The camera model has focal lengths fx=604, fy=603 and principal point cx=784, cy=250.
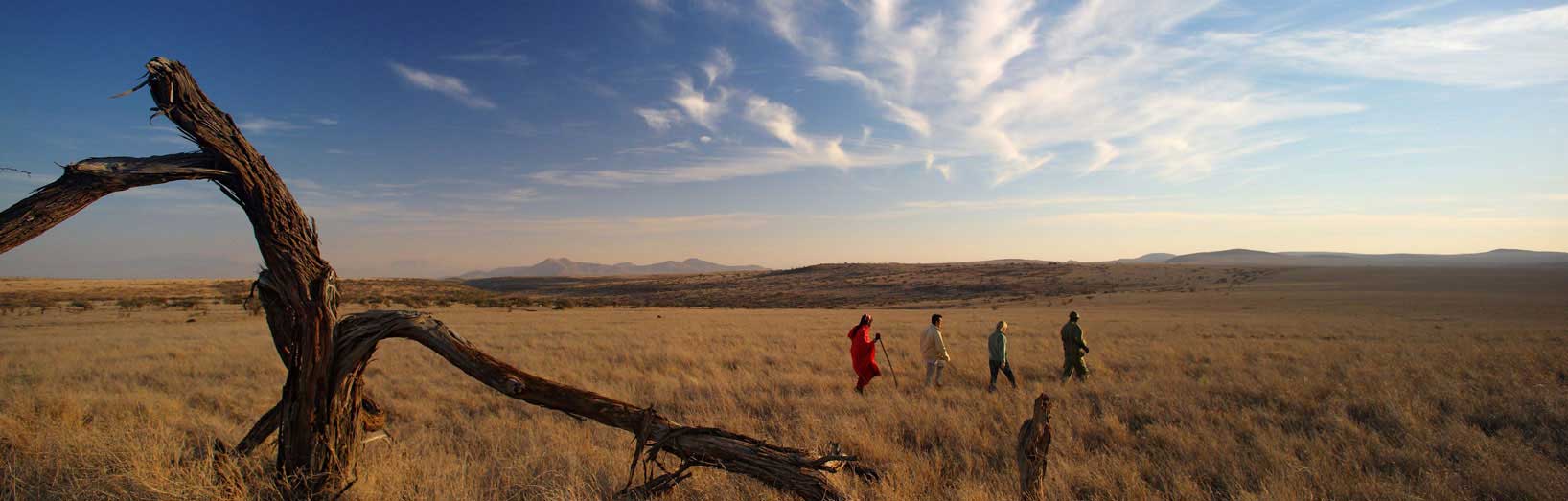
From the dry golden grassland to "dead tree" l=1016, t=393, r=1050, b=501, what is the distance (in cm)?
40

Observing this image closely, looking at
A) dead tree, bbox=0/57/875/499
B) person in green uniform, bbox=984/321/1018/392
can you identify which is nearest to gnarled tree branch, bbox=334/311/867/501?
dead tree, bbox=0/57/875/499

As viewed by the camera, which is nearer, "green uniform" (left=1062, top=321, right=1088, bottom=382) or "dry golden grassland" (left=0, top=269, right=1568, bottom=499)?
"dry golden grassland" (left=0, top=269, right=1568, bottom=499)

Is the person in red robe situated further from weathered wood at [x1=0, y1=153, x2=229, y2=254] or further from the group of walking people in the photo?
weathered wood at [x1=0, y1=153, x2=229, y2=254]

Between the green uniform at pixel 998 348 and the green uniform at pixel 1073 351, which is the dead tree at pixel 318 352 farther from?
the green uniform at pixel 1073 351

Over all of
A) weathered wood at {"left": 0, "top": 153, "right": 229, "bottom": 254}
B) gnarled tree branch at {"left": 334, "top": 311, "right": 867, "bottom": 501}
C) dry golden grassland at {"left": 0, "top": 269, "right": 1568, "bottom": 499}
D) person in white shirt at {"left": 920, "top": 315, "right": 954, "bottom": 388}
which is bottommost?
dry golden grassland at {"left": 0, "top": 269, "right": 1568, "bottom": 499}

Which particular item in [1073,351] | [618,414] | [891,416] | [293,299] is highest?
[293,299]

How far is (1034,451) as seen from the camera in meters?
4.25

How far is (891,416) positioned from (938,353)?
2995 millimetres

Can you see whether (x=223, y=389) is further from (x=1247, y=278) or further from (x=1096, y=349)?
(x=1247, y=278)

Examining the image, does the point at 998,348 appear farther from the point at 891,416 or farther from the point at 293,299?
the point at 293,299

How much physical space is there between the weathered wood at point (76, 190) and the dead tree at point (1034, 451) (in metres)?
5.28

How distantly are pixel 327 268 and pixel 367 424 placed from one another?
1.16 metres

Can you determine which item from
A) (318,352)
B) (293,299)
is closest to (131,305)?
(293,299)

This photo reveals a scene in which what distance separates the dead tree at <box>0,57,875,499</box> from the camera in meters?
3.31
